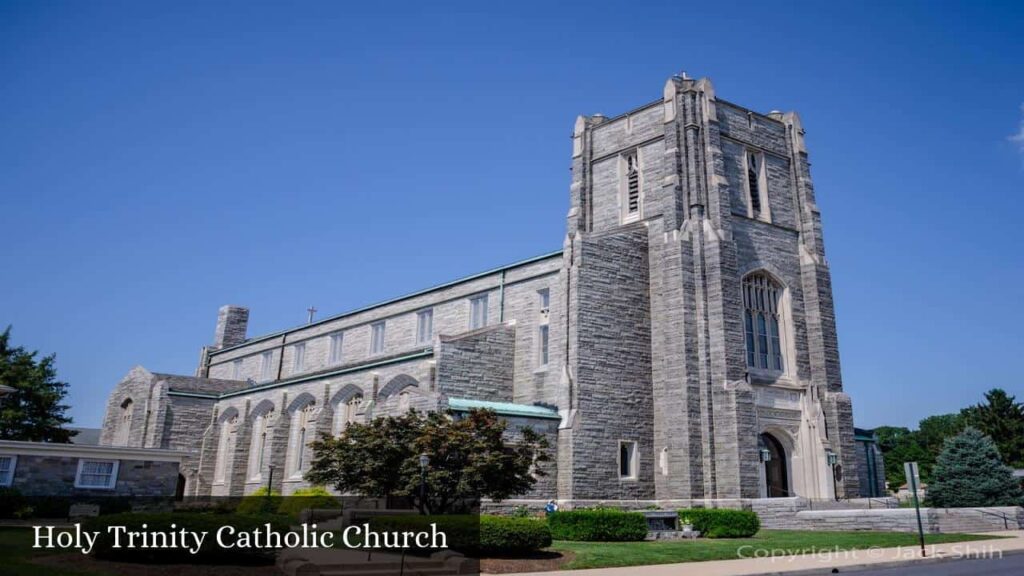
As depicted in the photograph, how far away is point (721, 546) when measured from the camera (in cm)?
2162

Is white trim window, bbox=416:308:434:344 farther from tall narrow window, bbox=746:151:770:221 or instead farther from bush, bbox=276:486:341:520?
tall narrow window, bbox=746:151:770:221

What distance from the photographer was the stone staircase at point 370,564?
14656 millimetres

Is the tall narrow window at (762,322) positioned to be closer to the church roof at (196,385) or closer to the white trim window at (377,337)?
the white trim window at (377,337)

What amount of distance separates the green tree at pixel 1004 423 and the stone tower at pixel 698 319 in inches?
1122

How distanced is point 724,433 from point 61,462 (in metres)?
26.3

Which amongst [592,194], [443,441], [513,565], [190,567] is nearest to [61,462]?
[443,441]

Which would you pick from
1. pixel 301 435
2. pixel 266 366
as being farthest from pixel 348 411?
pixel 266 366

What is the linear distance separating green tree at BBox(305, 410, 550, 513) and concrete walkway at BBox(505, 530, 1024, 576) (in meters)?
6.26

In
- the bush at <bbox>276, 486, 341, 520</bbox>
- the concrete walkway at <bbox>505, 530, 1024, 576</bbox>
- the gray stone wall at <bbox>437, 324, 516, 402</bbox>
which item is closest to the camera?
the concrete walkway at <bbox>505, 530, 1024, 576</bbox>

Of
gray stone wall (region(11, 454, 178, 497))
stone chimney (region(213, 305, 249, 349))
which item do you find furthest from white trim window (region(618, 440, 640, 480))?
stone chimney (region(213, 305, 249, 349))

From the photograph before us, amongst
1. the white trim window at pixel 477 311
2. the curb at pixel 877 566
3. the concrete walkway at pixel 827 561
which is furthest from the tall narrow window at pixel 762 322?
the curb at pixel 877 566

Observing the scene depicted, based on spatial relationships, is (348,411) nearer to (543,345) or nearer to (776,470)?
(543,345)

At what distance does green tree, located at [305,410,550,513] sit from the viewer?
2258cm

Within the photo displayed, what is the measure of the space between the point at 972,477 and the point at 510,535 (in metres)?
23.6
